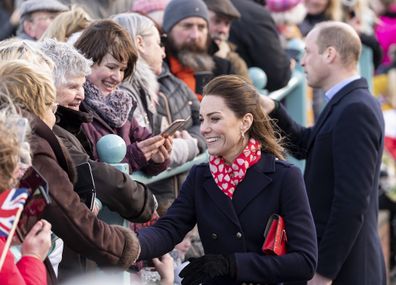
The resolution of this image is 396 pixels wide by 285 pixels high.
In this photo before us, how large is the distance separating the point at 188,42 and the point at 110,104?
5.80 ft

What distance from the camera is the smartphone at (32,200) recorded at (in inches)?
129

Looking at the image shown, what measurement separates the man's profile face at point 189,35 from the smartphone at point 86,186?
8.33 ft

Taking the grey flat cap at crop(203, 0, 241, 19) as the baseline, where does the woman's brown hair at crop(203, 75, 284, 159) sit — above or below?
above

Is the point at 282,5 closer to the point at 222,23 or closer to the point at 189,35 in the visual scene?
the point at 222,23

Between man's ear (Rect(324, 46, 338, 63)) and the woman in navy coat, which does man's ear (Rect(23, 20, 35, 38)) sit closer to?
man's ear (Rect(324, 46, 338, 63))

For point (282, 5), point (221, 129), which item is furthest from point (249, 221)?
point (282, 5)

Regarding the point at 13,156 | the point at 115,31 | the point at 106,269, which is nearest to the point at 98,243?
the point at 106,269

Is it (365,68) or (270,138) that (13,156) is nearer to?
(270,138)

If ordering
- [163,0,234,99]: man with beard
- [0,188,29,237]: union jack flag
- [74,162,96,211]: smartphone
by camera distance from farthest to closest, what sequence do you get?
[163,0,234,99]: man with beard
[74,162,96,211]: smartphone
[0,188,29,237]: union jack flag

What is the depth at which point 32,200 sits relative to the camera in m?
3.32

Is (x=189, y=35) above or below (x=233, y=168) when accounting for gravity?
below

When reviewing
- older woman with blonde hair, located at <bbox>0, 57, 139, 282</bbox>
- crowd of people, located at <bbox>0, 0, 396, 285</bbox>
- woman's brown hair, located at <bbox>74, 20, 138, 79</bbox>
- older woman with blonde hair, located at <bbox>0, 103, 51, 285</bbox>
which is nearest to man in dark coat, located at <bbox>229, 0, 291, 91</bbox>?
crowd of people, located at <bbox>0, 0, 396, 285</bbox>

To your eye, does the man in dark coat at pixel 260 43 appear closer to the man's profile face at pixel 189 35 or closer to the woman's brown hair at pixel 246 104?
the man's profile face at pixel 189 35

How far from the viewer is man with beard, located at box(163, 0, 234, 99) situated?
247 inches
